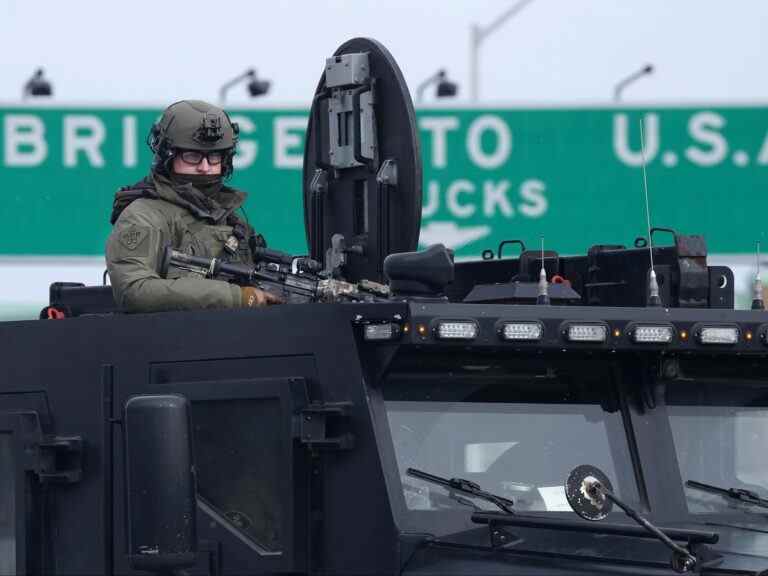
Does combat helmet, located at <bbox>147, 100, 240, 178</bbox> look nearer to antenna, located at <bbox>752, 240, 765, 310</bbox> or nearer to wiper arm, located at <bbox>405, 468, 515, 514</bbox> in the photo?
wiper arm, located at <bbox>405, 468, 515, 514</bbox>

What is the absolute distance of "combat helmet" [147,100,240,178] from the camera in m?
6.55

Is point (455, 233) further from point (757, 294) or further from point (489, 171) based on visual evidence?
point (757, 294)

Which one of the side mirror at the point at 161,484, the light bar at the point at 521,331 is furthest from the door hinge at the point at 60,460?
the light bar at the point at 521,331

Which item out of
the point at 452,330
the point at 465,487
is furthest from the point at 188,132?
the point at 465,487

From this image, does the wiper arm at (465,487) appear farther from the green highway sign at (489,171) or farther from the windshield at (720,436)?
the green highway sign at (489,171)

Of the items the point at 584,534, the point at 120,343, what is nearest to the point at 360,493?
the point at 584,534

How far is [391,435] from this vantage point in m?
5.28

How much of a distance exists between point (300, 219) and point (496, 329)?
40.8 ft

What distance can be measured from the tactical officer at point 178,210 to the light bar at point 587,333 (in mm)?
1237

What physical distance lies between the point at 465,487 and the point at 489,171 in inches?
→ 482

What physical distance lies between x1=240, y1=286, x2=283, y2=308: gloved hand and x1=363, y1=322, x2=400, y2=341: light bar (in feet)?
2.51

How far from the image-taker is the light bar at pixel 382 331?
16.9 feet

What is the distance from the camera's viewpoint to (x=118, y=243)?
621cm

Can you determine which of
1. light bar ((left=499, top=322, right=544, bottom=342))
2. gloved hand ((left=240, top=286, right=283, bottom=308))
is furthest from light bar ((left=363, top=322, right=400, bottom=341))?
gloved hand ((left=240, top=286, right=283, bottom=308))
